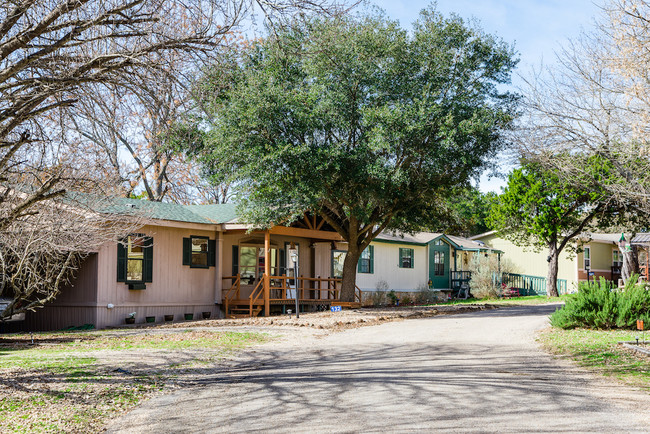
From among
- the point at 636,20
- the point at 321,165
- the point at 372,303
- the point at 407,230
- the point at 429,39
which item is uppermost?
the point at 429,39

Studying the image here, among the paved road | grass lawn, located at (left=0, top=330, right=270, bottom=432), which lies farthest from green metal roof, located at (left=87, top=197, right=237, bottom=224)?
the paved road

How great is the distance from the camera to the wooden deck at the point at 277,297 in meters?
20.8

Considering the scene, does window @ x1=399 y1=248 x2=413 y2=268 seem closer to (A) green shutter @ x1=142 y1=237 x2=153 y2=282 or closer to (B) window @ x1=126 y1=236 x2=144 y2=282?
(A) green shutter @ x1=142 y1=237 x2=153 y2=282

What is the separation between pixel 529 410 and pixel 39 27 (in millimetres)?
6851

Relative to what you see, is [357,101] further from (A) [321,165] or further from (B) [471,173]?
(B) [471,173]

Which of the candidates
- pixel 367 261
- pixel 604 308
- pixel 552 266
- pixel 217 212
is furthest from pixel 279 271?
pixel 552 266

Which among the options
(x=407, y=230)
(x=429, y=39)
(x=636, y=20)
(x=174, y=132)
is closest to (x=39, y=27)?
(x=174, y=132)

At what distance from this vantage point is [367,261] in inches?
1152

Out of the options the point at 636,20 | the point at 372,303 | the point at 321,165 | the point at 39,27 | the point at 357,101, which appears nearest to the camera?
the point at 39,27

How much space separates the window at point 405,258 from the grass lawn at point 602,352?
1741 cm

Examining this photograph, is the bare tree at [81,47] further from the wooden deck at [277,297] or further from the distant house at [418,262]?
the distant house at [418,262]

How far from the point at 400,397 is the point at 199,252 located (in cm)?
1488

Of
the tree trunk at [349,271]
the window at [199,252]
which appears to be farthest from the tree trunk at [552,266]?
the window at [199,252]

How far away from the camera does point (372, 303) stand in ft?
92.5
